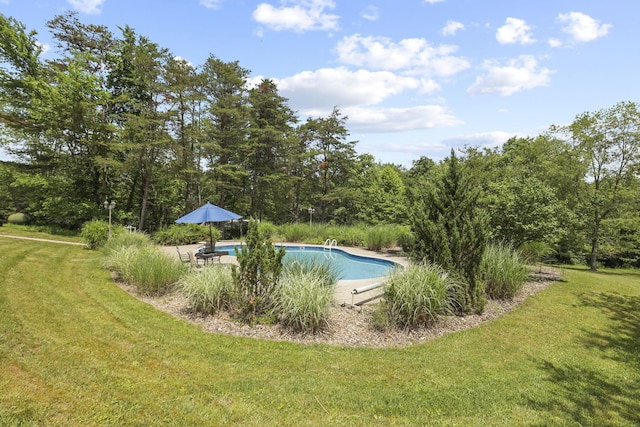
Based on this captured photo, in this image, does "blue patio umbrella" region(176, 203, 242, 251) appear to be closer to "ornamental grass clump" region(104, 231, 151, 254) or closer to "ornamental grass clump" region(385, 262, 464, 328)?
"ornamental grass clump" region(104, 231, 151, 254)

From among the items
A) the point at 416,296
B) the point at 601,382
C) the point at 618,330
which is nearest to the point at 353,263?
the point at 416,296

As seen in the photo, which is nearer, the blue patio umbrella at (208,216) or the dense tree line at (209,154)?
the blue patio umbrella at (208,216)

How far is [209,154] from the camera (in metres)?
20.7

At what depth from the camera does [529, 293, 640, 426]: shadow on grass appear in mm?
3350

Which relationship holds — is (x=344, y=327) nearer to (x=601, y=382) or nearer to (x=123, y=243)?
(x=601, y=382)

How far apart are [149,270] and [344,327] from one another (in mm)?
4708

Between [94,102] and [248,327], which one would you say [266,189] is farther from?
[248,327]

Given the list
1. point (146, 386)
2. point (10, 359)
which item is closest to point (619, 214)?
point (146, 386)

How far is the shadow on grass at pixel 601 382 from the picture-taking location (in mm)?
3350

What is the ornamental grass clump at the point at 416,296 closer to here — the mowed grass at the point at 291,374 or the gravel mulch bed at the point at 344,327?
the gravel mulch bed at the point at 344,327

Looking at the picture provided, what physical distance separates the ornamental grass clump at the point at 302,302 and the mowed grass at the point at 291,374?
54cm

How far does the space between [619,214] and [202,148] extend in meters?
22.3

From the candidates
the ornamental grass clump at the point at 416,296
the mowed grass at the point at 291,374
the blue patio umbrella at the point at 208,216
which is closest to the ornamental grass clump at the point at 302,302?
the mowed grass at the point at 291,374

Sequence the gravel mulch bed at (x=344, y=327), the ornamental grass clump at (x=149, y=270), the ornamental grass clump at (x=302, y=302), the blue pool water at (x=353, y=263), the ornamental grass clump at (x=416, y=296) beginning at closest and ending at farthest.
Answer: the gravel mulch bed at (x=344, y=327) → the ornamental grass clump at (x=302, y=302) → the ornamental grass clump at (x=416, y=296) → the ornamental grass clump at (x=149, y=270) → the blue pool water at (x=353, y=263)
